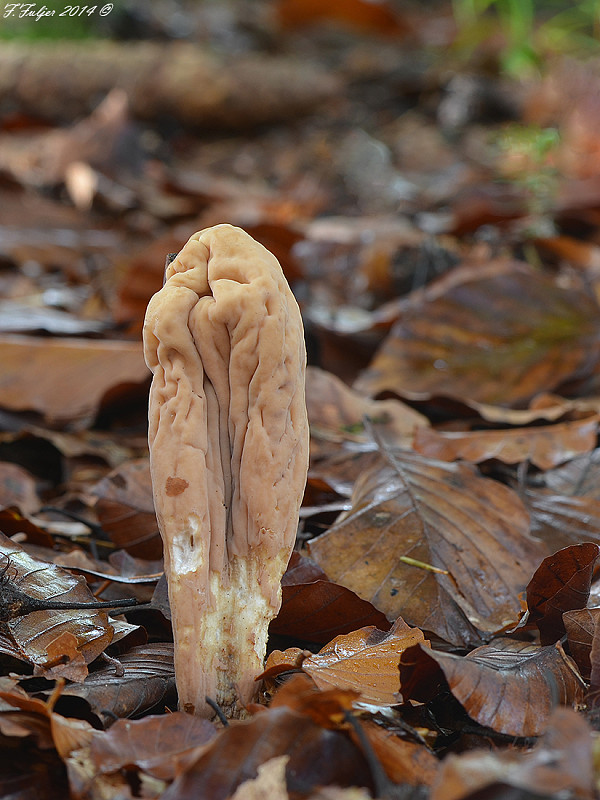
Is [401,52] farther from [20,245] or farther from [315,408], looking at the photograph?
[315,408]

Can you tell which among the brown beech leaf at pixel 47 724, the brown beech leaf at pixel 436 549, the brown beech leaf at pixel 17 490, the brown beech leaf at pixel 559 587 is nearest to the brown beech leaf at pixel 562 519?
the brown beech leaf at pixel 436 549

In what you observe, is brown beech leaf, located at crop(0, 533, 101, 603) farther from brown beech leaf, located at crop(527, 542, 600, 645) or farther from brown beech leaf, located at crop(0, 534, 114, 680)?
brown beech leaf, located at crop(527, 542, 600, 645)

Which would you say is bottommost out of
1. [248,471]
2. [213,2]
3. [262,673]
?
[262,673]

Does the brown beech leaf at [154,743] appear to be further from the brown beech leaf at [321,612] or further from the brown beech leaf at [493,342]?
the brown beech leaf at [493,342]

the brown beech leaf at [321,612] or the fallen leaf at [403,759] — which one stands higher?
the fallen leaf at [403,759]

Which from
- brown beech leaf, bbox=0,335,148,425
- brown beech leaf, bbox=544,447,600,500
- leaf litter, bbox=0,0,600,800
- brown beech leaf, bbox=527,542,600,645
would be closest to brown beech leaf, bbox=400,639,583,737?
leaf litter, bbox=0,0,600,800

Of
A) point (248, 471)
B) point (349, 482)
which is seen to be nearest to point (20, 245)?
point (349, 482)
